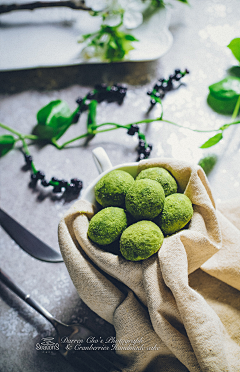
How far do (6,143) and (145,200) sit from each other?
35 centimetres

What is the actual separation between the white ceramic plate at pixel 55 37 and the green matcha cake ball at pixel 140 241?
41cm

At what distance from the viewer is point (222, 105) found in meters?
0.56

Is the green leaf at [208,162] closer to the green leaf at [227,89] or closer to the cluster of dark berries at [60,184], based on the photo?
the green leaf at [227,89]

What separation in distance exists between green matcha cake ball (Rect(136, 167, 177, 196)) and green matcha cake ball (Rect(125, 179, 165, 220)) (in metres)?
0.02

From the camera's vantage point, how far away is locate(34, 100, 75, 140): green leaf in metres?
0.51

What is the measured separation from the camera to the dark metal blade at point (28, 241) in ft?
1.42

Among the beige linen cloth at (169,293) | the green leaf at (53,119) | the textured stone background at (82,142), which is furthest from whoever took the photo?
the green leaf at (53,119)

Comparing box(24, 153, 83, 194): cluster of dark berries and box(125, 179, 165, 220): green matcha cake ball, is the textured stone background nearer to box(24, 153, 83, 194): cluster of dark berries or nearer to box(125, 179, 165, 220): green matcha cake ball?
box(24, 153, 83, 194): cluster of dark berries

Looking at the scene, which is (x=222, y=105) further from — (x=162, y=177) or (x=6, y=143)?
(x=6, y=143)

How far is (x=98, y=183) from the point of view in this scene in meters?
0.34

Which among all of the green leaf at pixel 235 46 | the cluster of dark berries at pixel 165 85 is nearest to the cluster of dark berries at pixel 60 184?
the cluster of dark berries at pixel 165 85

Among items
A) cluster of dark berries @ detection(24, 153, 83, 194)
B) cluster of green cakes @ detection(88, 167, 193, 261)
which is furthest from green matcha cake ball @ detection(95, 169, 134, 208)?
cluster of dark berries @ detection(24, 153, 83, 194)

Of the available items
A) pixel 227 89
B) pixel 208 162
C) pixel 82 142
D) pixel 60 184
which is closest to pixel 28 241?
pixel 60 184

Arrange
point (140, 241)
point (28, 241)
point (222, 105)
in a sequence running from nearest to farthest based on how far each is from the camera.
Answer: point (140, 241), point (28, 241), point (222, 105)
